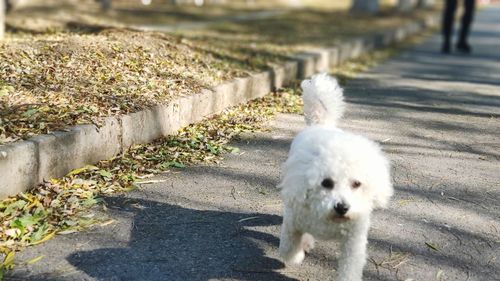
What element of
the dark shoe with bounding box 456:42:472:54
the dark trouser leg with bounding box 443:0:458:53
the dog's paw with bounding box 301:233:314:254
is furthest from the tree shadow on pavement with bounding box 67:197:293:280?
the dark shoe with bounding box 456:42:472:54

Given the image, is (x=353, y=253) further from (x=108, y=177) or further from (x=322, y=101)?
(x=108, y=177)

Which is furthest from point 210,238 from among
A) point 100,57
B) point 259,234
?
Answer: point 100,57

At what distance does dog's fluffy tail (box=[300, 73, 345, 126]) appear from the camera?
3672mm

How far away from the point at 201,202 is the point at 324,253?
94 cm

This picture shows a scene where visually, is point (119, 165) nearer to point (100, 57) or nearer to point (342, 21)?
point (100, 57)

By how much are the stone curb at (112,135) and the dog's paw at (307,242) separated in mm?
1652

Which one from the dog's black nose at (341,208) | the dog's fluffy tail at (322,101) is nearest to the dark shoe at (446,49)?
the dog's fluffy tail at (322,101)

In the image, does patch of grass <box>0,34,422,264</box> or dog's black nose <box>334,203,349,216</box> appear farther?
patch of grass <box>0,34,422,264</box>

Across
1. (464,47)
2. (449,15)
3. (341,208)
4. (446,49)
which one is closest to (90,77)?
(341,208)

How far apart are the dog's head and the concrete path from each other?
431 millimetres

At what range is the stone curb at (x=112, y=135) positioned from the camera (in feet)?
11.9

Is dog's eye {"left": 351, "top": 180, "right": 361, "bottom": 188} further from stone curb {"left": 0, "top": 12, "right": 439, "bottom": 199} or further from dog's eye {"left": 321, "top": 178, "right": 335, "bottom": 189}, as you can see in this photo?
stone curb {"left": 0, "top": 12, "right": 439, "bottom": 199}

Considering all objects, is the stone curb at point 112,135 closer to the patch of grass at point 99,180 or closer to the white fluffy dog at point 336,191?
the patch of grass at point 99,180

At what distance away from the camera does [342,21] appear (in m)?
15.3
